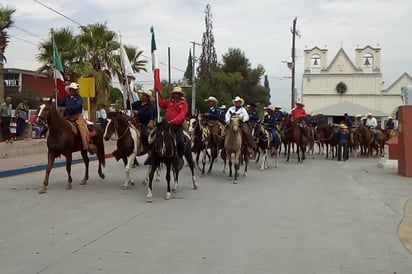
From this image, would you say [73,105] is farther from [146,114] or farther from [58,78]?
[146,114]

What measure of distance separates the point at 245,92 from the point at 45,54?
179 feet

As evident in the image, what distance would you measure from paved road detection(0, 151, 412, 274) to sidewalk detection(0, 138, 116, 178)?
1325mm

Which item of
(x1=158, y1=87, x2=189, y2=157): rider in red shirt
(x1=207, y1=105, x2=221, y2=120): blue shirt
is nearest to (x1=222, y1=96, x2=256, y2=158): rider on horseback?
(x1=207, y1=105, x2=221, y2=120): blue shirt

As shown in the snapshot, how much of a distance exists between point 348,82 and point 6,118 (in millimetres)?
64096

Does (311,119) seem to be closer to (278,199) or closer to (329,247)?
(278,199)

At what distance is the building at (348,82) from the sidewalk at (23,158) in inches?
2329

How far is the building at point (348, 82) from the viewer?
76.6 meters

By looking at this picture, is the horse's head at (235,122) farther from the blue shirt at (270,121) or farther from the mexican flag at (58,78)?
the blue shirt at (270,121)

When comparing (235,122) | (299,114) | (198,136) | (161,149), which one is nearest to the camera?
(161,149)

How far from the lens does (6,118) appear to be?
69.7 ft

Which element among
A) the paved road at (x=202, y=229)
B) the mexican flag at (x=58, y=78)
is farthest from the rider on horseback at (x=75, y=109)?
the paved road at (x=202, y=229)

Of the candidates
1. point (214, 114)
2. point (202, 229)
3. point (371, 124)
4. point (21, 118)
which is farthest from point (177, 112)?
point (371, 124)

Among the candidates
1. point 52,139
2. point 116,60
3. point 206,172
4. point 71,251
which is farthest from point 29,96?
point 71,251

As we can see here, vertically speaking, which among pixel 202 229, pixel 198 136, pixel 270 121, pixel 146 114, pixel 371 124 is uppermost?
pixel 146 114
